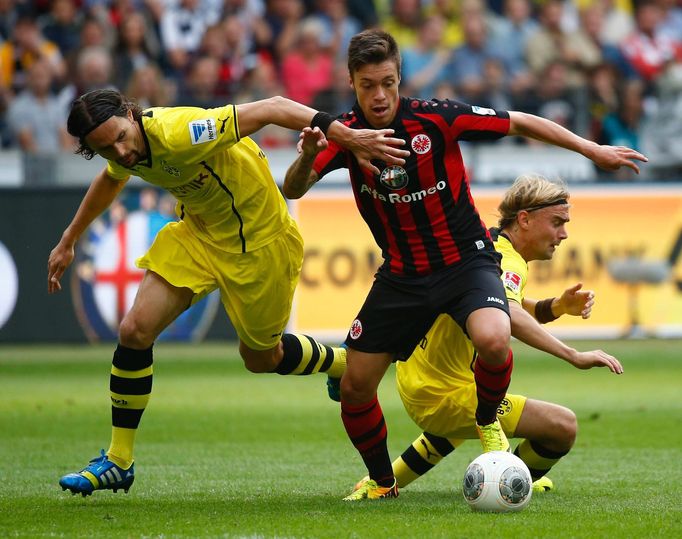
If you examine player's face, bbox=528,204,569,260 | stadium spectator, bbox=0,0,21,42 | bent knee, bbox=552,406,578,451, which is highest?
stadium spectator, bbox=0,0,21,42

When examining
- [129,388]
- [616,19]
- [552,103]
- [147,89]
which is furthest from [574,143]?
[616,19]

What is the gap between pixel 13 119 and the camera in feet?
52.6

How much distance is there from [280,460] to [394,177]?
8.05 feet

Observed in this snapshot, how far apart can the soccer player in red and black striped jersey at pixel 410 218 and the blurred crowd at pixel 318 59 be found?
385 inches

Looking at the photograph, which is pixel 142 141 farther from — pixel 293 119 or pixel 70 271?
pixel 70 271

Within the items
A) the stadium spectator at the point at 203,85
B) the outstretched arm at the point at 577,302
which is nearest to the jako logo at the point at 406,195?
the outstretched arm at the point at 577,302

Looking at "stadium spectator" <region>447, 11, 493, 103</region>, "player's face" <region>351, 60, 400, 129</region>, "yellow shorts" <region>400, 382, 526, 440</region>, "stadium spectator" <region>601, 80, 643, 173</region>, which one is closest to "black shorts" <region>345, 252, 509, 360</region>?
"yellow shorts" <region>400, 382, 526, 440</region>

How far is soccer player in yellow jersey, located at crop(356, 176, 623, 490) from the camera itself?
20.7 feet

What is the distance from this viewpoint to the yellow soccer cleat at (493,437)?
5918 mm

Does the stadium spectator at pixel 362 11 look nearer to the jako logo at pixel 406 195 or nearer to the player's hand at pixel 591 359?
the jako logo at pixel 406 195

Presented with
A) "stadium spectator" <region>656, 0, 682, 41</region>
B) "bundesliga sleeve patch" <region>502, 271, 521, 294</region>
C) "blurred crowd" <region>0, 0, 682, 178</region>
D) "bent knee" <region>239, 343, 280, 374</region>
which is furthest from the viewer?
"stadium spectator" <region>656, 0, 682, 41</region>

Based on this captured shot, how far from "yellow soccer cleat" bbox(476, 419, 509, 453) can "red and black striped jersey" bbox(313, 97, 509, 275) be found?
80 centimetres

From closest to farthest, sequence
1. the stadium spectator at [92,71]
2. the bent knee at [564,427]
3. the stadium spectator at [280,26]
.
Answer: the bent knee at [564,427], the stadium spectator at [92,71], the stadium spectator at [280,26]

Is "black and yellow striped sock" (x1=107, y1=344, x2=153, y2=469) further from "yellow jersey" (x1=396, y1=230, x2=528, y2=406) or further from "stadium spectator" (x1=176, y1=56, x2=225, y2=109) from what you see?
"stadium spectator" (x1=176, y1=56, x2=225, y2=109)
